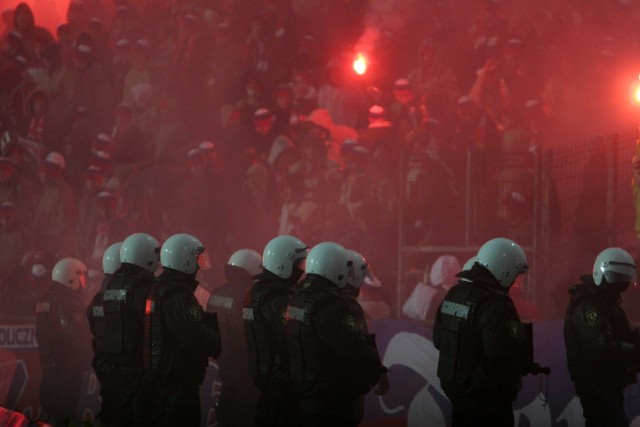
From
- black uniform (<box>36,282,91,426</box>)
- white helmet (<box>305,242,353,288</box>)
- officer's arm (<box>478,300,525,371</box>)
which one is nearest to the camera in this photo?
officer's arm (<box>478,300,525,371</box>)

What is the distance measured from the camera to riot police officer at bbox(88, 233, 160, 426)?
288 inches

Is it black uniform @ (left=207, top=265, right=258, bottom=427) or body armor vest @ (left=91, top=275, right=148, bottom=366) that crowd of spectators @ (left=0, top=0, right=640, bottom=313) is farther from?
body armor vest @ (left=91, top=275, right=148, bottom=366)

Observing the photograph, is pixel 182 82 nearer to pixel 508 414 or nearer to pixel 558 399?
pixel 558 399

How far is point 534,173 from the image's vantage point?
11.8 m

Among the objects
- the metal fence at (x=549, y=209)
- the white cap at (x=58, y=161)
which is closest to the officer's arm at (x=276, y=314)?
the metal fence at (x=549, y=209)

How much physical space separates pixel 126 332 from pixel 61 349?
274 centimetres

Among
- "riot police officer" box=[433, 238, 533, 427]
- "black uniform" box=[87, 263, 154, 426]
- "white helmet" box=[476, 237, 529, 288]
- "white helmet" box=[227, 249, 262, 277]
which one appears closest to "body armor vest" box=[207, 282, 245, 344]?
"white helmet" box=[227, 249, 262, 277]

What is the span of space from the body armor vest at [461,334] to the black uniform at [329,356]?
1.75 feet


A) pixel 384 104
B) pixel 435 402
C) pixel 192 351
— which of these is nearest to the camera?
pixel 192 351

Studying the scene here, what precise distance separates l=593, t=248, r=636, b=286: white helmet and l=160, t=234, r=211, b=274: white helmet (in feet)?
9.44

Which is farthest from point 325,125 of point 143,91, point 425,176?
point 143,91

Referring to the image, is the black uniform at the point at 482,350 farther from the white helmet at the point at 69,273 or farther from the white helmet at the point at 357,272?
the white helmet at the point at 69,273

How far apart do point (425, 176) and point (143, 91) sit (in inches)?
180

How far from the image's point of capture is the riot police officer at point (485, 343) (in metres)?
5.75
